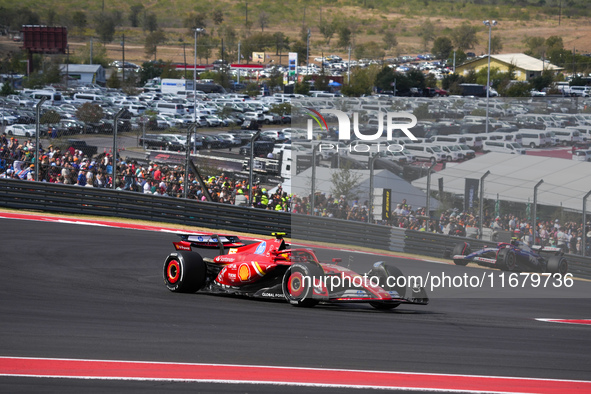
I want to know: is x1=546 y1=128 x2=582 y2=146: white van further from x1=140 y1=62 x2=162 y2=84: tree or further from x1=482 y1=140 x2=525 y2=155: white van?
x1=140 y1=62 x2=162 y2=84: tree

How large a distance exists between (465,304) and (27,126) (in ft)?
57.5

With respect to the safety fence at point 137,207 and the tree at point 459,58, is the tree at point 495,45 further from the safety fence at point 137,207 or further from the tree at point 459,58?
the safety fence at point 137,207

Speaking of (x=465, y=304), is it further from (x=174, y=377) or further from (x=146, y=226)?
(x=146, y=226)

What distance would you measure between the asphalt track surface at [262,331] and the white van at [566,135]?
3.32m

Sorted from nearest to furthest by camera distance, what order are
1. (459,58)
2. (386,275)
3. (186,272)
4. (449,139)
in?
(386,275)
(186,272)
(449,139)
(459,58)

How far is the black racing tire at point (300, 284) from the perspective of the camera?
30.7ft

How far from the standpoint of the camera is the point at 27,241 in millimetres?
15070

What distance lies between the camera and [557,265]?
14.8m

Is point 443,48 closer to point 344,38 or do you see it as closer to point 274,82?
point 344,38

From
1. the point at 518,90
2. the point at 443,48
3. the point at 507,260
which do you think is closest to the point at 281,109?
the point at 518,90

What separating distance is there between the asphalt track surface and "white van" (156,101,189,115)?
A: 4476cm

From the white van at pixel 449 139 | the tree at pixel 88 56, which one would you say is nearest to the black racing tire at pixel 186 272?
the white van at pixel 449 139

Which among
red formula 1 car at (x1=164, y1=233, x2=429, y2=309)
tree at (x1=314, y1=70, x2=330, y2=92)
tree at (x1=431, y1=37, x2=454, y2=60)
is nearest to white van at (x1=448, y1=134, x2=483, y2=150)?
red formula 1 car at (x1=164, y1=233, x2=429, y2=309)

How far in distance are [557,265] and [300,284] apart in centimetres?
726
